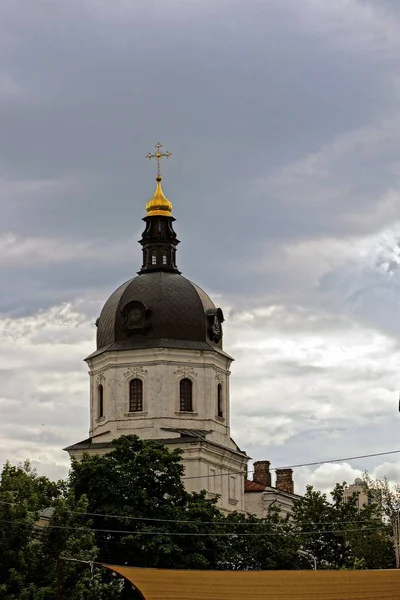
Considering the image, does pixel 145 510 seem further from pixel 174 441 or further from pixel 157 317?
pixel 157 317

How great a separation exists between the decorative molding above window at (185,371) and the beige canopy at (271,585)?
32.8 metres

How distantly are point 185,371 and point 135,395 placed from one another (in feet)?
9.99

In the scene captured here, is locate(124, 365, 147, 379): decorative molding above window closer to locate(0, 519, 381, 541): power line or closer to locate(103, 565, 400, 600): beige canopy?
locate(0, 519, 381, 541): power line

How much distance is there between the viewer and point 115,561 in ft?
237

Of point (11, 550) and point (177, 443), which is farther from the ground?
point (177, 443)

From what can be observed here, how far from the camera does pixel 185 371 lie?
91.5m

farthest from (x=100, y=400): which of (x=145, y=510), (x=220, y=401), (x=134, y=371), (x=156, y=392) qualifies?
(x=145, y=510)

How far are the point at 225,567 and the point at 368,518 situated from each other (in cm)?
1520

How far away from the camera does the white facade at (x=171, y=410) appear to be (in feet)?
295

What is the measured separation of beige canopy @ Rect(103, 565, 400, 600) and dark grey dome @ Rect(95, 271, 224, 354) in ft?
109

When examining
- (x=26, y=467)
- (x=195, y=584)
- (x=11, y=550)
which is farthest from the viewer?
(x=26, y=467)

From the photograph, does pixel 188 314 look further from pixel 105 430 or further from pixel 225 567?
pixel 225 567

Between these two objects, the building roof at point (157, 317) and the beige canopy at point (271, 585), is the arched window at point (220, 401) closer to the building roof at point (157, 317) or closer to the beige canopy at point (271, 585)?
the building roof at point (157, 317)

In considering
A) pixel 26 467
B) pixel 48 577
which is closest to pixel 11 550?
pixel 48 577
